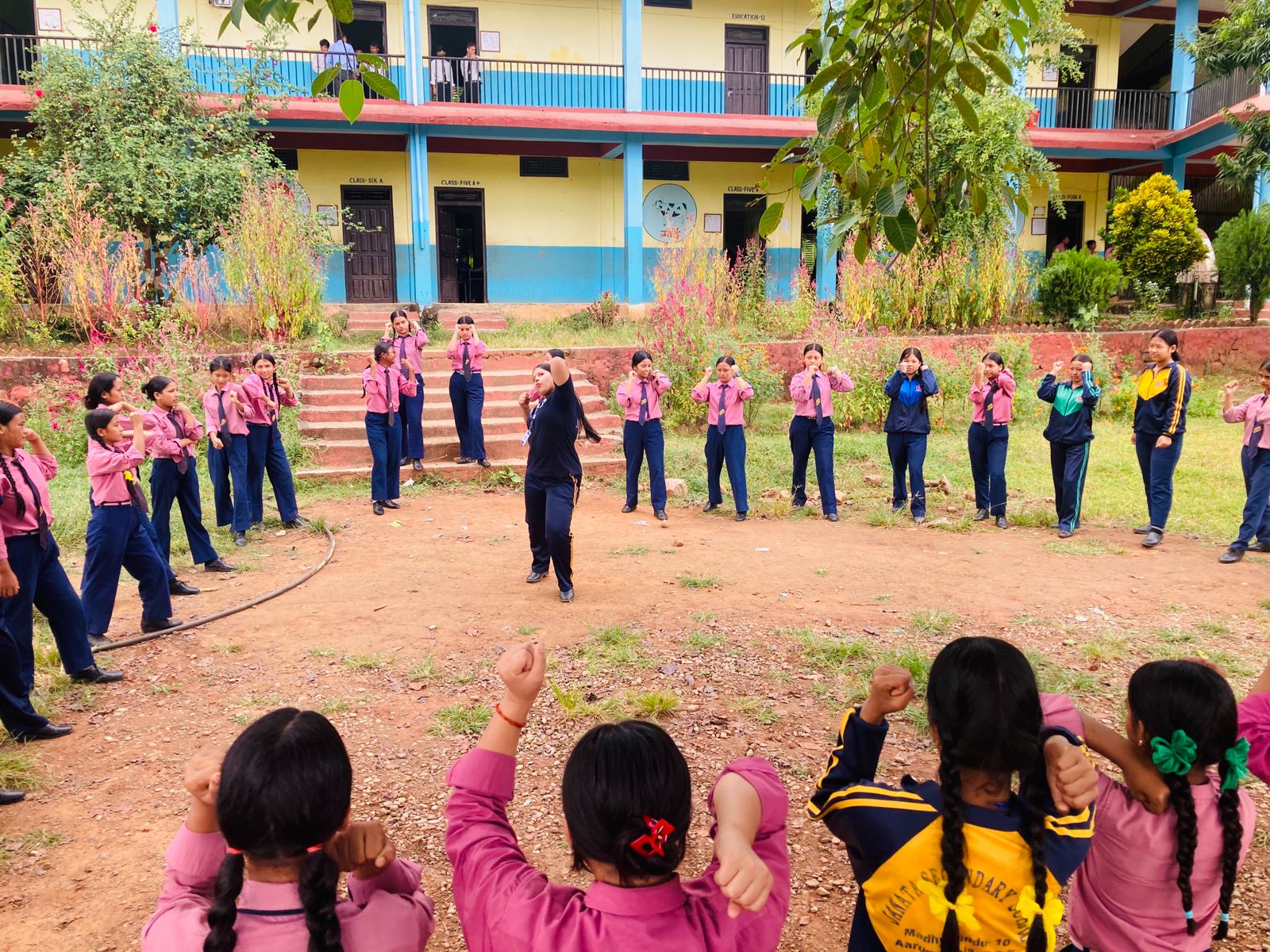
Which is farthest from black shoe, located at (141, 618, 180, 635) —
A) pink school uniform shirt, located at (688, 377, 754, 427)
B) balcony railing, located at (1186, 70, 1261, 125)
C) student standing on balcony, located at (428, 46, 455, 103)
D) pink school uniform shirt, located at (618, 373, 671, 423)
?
balcony railing, located at (1186, 70, 1261, 125)

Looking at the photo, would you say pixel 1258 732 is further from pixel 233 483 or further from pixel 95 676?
pixel 233 483

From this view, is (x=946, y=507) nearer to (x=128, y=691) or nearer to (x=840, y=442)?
(x=840, y=442)

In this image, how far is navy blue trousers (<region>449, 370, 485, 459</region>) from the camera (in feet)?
34.4

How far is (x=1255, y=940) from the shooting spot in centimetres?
286

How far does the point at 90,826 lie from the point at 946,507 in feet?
25.1

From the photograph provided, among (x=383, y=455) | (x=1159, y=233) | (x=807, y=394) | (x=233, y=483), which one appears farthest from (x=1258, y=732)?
(x=1159, y=233)

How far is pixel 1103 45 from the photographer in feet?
64.1

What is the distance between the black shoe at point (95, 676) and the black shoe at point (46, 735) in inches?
20.2

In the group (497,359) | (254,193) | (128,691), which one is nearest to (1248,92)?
(497,359)

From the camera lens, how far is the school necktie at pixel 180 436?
6.91m

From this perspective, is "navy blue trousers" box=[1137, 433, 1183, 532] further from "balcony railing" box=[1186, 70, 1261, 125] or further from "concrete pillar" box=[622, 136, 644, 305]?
"balcony railing" box=[1186, 70, 1261, 125]

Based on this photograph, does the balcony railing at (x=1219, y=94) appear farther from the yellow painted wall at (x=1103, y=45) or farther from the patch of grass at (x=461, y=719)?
the patch of grass at (x=461, y=719)

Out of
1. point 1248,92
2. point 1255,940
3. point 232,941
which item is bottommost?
point 1255,940

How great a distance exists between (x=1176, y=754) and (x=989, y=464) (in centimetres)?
701
